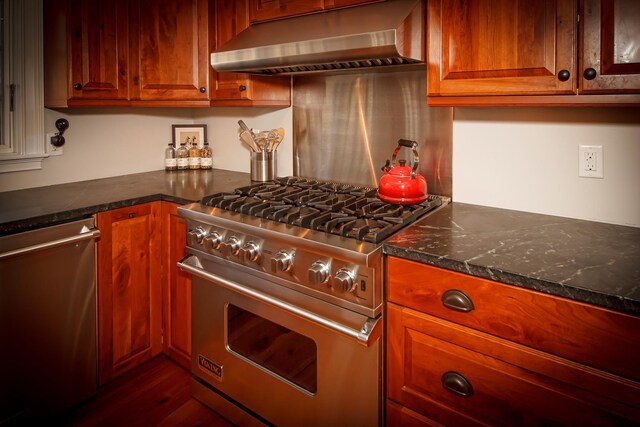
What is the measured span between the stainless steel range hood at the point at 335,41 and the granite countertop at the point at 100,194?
2.04ft

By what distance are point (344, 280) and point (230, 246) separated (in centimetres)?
52

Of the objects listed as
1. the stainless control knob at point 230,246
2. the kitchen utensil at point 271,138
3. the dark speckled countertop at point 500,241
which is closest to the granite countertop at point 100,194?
the dark speckled countertop at point 500,241

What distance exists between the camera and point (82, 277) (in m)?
1.79

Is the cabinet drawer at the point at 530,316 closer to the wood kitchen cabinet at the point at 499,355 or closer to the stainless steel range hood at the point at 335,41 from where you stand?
the wood kitchen cabinet at the point at 499,355

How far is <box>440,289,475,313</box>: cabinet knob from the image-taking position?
1.18 m

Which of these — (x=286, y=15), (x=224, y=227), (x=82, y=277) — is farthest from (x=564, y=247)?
(x=82, y=277)

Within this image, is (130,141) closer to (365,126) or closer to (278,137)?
(278,137)

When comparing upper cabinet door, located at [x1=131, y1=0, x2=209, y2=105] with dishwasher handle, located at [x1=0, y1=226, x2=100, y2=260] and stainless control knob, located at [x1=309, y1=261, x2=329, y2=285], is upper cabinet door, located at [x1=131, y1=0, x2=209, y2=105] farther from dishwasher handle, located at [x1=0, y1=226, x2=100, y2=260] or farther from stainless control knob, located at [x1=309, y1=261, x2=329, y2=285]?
stainless control knob, located at [x1=309, y1=261, x2=329, y2=285]

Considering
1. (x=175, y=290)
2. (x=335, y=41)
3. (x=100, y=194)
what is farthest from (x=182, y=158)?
(x=335, y=41)

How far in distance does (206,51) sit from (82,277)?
3.95 feet

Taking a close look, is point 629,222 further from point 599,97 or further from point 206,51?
point 206,51

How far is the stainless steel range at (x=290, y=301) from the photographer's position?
1343 mm

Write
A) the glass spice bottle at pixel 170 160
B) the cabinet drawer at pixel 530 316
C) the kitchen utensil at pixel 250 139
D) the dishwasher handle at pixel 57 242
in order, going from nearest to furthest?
the cabinet drawer at pixel 530 316 < the dishwasher handle at pixel 57 242 < the kitchen utensil at pixel 250 139 < the glass spice bottle at pixel 170 160

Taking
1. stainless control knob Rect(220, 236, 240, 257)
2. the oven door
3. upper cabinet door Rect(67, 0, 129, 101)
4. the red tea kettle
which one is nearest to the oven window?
the oven door
